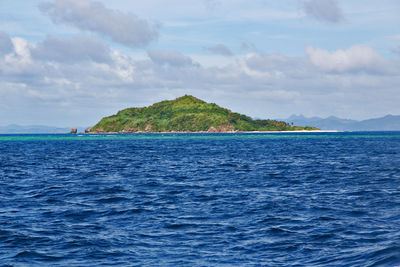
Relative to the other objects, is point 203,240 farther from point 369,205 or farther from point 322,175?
point 322,175

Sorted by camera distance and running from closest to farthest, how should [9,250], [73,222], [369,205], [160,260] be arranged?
[160,260], [9,250], [73,222], [369,205]

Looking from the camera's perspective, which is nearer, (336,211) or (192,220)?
(192,220)

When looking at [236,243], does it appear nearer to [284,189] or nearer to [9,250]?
[9,250]

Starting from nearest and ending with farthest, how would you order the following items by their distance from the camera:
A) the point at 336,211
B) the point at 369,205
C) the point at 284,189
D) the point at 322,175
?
the point at 336,211 < the point at 369,205 < the point at 284,189 < the point at 322,175

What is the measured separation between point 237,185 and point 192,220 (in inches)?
614

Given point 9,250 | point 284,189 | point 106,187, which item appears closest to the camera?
point 9,250

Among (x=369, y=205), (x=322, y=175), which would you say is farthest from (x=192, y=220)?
(x=322, y=175)

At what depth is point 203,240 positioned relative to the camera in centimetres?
1950

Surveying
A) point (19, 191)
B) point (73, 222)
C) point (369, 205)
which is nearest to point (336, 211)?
point (369, 205)

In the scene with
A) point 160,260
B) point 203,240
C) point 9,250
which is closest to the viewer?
point 160,260

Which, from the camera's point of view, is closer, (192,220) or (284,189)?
(192,220)

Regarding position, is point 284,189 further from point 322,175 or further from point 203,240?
point 203,240

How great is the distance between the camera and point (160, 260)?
1648 centimetres

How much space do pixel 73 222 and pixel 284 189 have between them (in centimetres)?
1909
